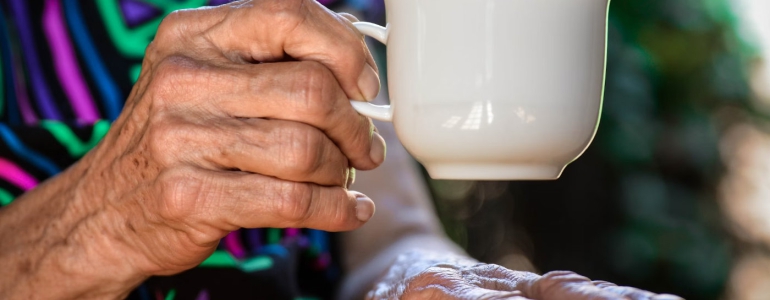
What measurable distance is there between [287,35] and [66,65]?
0.59 m

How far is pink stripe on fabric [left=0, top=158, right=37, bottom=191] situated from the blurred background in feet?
3.72

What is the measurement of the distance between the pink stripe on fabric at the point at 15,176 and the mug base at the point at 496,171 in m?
0.62

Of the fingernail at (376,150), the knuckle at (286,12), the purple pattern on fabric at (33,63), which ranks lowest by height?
the purple pattern on fabric at (33,63)

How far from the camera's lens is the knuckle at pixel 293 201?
608mm

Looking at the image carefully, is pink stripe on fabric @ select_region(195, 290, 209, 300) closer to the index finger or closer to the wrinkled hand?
the wrinkled hand

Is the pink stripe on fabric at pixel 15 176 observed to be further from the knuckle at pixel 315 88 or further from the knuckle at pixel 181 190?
the knuckle at pixel 315 88

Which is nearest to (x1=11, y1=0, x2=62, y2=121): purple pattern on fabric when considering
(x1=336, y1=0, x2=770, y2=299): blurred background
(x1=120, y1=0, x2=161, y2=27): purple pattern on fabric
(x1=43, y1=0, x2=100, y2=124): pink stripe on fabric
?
(x1=43, y1=0, x2=100, y2=124): pink stripe on fabric

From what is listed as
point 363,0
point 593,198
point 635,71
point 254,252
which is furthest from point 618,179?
point 254,252

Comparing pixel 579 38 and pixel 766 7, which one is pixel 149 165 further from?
pixel 766 7

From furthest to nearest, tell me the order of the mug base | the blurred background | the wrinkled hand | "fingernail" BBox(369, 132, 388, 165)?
the blurred background, "fingernail" BBox(369, 132, 388, 165), the mug base, the wrinkled hand

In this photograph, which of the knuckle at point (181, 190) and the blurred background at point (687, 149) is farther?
the blurred background at point (687, 149)

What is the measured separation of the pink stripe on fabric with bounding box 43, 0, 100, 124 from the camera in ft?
3.37

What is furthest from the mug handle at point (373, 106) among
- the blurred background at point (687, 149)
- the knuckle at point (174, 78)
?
the blurred background at point (687, 149)

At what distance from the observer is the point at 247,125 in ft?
1.96
